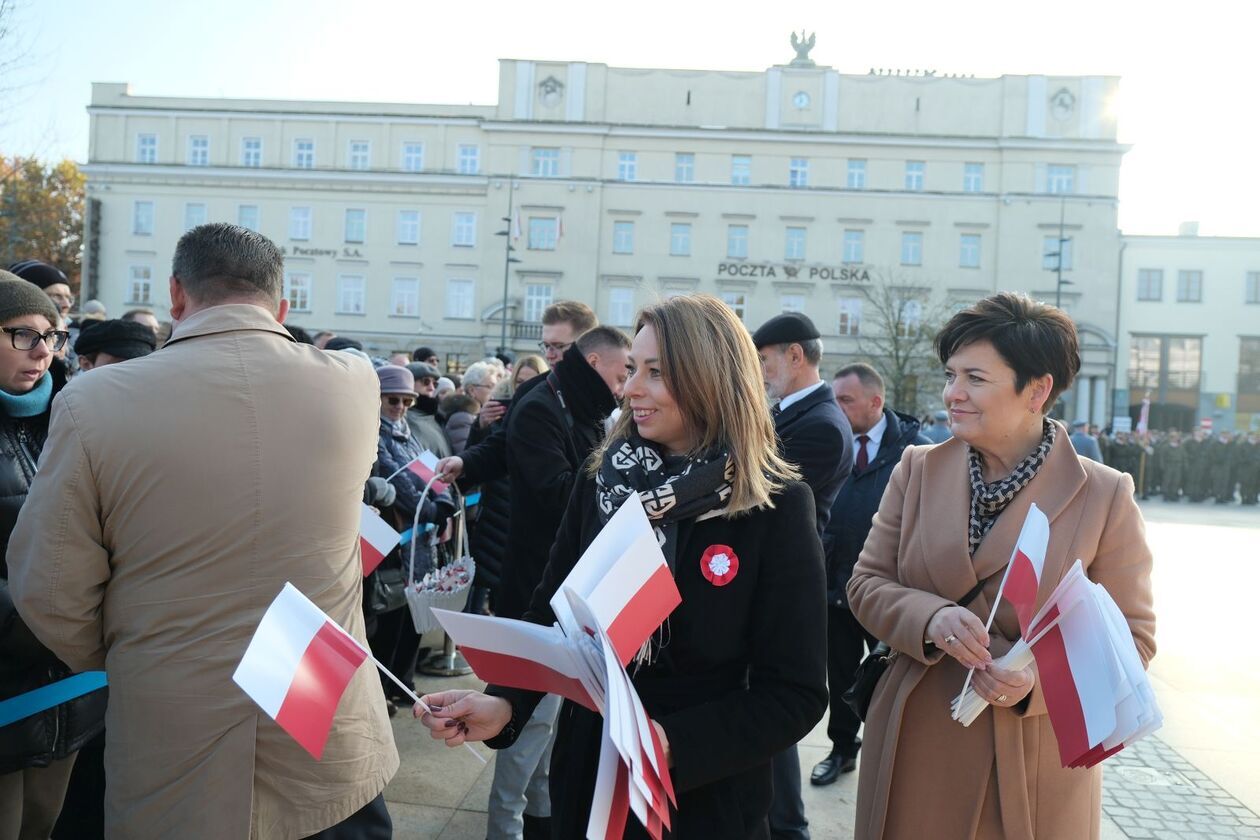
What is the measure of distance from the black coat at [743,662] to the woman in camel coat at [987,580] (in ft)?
1.59

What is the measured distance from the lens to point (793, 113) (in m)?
56.7

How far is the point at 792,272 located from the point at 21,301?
53.4 meters

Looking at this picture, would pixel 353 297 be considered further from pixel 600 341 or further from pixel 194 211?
pixel 600 341

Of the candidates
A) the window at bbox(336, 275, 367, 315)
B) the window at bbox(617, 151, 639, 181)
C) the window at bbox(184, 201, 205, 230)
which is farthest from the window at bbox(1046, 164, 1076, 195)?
the window at bbox(184, 201, 205, 230)

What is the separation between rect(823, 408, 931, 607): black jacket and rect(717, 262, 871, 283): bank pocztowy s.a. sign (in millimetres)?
50005

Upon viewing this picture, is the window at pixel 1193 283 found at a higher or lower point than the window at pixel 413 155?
lower

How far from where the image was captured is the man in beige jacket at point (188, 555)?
2.20 metres

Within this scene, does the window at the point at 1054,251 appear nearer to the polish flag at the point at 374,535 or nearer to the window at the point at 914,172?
the window at the point at 914,172


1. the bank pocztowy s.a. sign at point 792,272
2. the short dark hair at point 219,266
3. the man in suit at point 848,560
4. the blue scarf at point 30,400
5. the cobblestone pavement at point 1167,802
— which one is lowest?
the cobblestone pavement at point 1167,802

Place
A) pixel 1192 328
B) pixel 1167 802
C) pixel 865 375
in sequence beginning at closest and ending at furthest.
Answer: pixel 1167 802
pixel 865 375
pixel 1192 328

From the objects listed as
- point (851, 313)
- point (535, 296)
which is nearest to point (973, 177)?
point (851, 313)

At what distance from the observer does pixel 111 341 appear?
3.99 m

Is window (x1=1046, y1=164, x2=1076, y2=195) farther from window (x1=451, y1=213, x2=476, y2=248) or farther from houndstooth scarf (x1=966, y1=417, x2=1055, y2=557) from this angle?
houndstooth scarf (x1=966, y1=417, x2=1055, y2=557)

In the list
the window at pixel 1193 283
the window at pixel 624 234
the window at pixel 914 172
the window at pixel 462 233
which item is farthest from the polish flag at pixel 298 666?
the window at pixel 1193 283
